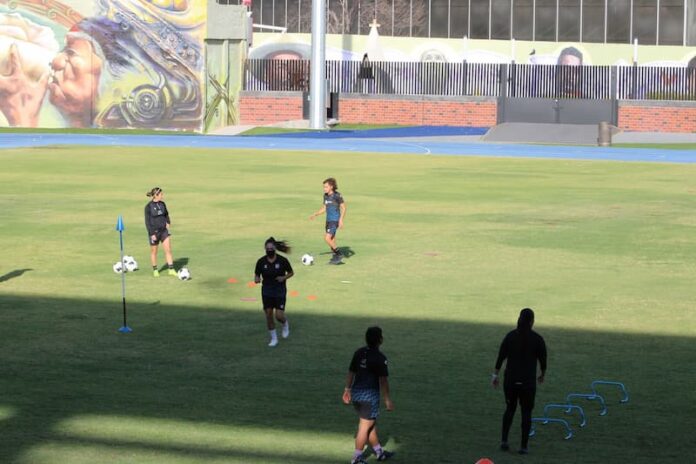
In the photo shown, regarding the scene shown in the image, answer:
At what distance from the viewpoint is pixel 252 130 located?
72.5m

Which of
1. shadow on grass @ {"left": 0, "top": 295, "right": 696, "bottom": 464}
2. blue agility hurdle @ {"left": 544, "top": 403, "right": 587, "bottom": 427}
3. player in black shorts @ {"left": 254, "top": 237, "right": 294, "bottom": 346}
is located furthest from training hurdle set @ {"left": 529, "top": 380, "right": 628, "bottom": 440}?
player in black shorts @ {"left": 254, "top": 237, "right": 294, "bottom": 346}

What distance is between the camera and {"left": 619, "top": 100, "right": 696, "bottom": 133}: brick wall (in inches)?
2749

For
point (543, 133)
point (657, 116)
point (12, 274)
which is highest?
point (657, 116)

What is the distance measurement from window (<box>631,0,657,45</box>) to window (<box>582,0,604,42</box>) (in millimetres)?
2449

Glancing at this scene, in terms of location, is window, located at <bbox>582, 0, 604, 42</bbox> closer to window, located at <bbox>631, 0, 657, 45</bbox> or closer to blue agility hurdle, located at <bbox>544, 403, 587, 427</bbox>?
window, located at <bbox>631, 0, 657, 45</bbox>

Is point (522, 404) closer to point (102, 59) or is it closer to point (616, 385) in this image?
point (616, 385)

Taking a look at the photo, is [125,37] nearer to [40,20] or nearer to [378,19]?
[40,20]

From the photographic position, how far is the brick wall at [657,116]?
69.8 metres

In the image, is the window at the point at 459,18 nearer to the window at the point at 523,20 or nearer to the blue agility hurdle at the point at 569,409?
the window at the point at 523,20

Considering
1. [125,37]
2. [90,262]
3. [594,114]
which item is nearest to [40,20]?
[125,37]

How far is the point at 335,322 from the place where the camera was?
20.4m

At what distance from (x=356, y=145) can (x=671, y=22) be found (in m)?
42.3

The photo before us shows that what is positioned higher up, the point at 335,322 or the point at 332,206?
the point at 332,206

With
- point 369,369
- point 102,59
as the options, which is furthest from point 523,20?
point 369,369
